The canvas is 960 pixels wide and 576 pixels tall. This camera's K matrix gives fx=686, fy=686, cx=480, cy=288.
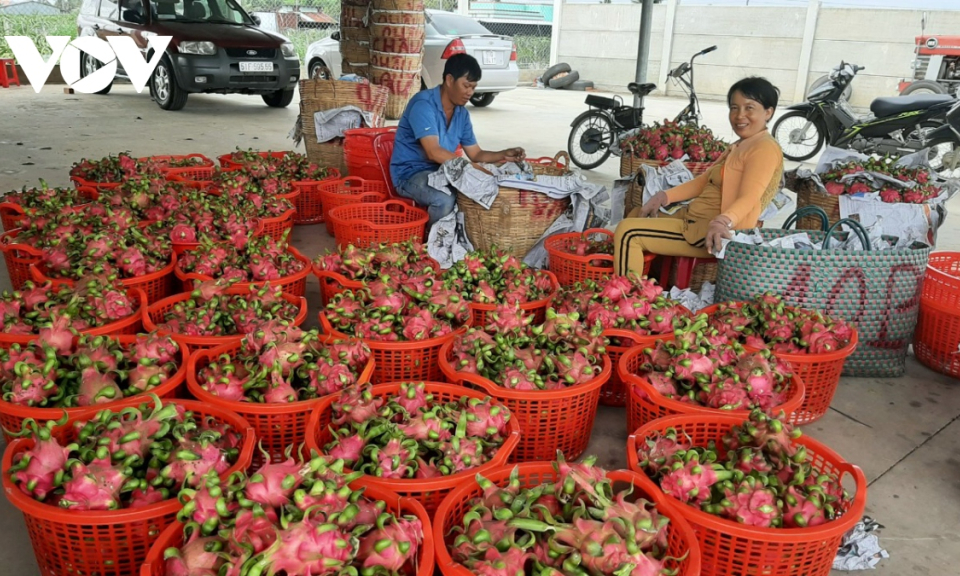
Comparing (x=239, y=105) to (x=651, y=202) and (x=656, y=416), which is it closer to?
(x=651, y=202)

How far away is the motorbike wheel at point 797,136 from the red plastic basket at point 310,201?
5.57m

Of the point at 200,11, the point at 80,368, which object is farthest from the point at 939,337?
the point at 200,11

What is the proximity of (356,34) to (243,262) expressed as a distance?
624 centimetres

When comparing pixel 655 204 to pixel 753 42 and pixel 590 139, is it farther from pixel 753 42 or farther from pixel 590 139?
pixel 753 42

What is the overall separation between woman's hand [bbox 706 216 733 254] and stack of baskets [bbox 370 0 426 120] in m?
6.06

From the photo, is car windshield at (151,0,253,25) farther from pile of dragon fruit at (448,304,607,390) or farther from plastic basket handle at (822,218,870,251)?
plastic basket handle at (822,218,870,251)

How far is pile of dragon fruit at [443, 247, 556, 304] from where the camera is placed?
2842 millimetres

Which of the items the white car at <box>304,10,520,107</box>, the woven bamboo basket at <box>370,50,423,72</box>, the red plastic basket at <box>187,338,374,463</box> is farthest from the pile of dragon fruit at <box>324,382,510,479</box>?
the white car at <box>304,10,520,107</box>

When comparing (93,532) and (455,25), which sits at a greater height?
(455,25)

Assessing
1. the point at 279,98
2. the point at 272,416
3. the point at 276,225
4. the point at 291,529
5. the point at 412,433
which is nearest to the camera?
the point at 291,529

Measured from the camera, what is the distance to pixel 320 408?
6.18 ft

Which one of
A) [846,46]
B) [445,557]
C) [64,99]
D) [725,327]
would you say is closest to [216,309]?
[445,557]

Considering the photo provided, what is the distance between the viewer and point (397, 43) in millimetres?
8141

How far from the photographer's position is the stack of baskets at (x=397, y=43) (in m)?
7.98
